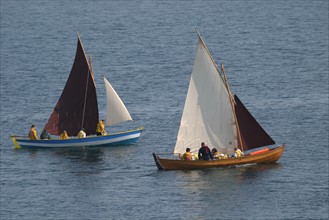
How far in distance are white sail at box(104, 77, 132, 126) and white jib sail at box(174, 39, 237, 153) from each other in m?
15.6

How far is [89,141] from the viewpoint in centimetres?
15388

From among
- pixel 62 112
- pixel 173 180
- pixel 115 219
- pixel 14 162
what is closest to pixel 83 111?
pixel 62 112

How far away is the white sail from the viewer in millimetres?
157500

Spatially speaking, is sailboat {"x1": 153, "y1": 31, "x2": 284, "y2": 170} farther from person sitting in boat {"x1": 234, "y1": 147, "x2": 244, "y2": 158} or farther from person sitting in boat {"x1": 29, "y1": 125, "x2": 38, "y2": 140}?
person sitting in boat {"x1": 29, "y1": 125, "x2": 38, "y2": 140}

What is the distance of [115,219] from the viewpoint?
127m

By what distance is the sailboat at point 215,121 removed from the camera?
142 m

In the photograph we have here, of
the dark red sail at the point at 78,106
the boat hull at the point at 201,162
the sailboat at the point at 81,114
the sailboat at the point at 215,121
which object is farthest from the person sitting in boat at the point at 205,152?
the dark red sail at the point at 78,106

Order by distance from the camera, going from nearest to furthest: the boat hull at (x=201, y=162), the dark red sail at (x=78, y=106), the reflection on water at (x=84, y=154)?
the boat hull at (x=201, y=162)
the reflection on water at (x=84, y=154)
the dark red sail at (x=78, y=106)

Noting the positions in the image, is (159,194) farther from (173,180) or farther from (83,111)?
(83,111)

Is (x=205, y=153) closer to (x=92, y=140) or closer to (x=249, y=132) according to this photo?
(x=249, y=132)

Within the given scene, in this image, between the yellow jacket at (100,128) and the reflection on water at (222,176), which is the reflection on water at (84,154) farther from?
the reflection on water at (222,176)

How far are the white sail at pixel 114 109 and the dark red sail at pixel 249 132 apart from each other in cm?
1727

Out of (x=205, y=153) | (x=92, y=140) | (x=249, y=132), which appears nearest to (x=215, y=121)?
(x=249, y=132)

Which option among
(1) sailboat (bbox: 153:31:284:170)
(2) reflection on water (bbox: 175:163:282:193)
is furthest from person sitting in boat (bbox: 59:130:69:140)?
(2) reflection on water (bbox: 175:163:282:193)
